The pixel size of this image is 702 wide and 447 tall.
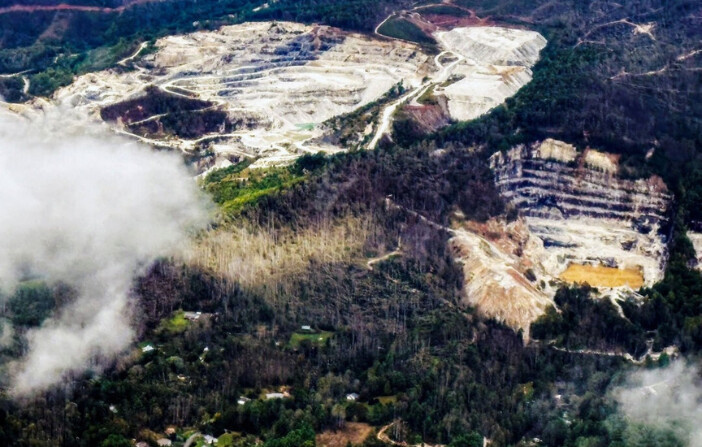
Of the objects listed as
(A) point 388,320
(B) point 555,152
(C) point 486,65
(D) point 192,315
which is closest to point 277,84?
(C) point 486,65

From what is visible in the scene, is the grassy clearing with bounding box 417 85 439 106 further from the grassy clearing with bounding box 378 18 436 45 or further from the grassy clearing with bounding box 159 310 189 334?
the grassy clearing with bounding box 159 310 189 334

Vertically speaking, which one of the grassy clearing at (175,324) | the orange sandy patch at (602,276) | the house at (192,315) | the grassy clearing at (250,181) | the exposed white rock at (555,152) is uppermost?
the exposed white rock at (555,152)

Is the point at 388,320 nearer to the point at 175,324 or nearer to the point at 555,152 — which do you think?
the point at 175,324

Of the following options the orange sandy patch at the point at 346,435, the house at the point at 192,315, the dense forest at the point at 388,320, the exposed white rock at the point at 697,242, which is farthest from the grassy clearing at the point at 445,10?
the orange sandy patch at the point at 346,435

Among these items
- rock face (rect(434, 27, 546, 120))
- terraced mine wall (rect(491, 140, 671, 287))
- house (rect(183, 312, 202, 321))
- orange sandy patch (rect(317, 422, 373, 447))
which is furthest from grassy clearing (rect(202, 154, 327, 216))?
orange sandy patch (rect(317, 422, 373, 447))

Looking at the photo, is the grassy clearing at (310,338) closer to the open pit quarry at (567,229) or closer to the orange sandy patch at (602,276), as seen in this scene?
the open pit quarry at (567,229)

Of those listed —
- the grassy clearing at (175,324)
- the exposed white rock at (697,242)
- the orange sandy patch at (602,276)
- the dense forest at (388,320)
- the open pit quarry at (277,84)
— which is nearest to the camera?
the dense forest at (388,320)

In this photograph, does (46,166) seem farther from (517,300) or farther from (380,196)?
(517,300)
